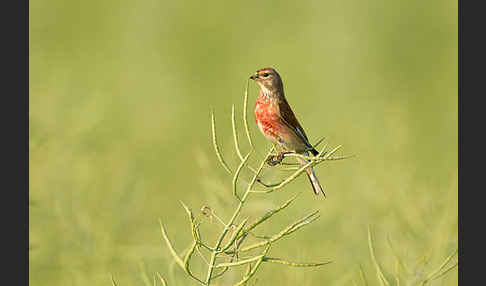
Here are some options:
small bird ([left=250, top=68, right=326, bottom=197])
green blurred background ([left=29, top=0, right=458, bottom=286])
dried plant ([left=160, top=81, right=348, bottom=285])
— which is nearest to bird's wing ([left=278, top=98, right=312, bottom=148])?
small bird ([left=250, top=68, right=326, bottom=197])

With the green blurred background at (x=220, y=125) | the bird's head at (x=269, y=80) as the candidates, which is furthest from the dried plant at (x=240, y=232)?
the bird's head at (x=269, y=80)

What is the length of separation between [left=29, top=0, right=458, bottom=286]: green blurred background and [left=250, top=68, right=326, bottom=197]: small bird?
0.67 feet

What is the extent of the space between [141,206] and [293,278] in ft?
5.85

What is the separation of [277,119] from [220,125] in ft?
26.3

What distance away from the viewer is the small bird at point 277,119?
432 centimetres

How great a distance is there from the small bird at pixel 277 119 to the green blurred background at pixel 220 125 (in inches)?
8.1

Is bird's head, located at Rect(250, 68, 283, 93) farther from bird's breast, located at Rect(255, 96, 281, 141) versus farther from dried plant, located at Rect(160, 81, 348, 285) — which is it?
dried plant, located at Rect(160, 81, 348, 285)

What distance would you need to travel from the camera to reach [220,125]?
12.7 m

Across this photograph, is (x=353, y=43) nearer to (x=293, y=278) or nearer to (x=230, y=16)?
(x=230, y=16)

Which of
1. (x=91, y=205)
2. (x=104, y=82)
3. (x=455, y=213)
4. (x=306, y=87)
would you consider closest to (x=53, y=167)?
(x=91, y=205)

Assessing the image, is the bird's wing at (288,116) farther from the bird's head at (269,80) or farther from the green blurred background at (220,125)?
the green blurred background at (220,125)

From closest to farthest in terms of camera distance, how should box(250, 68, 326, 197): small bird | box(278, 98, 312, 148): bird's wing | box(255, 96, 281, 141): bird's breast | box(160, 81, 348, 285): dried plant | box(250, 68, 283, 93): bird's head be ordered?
box(160, 81, 348, 285): dried plant, box(250, 68, 326, 197): small bird, box(255, 96, 281, 141): bird's breast, box(278, 98, 312, 148): bird's wing, box(250, 68, 283, 93): bird's head

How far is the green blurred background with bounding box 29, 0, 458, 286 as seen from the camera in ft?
15.9

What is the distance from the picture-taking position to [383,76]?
53.2 feet
